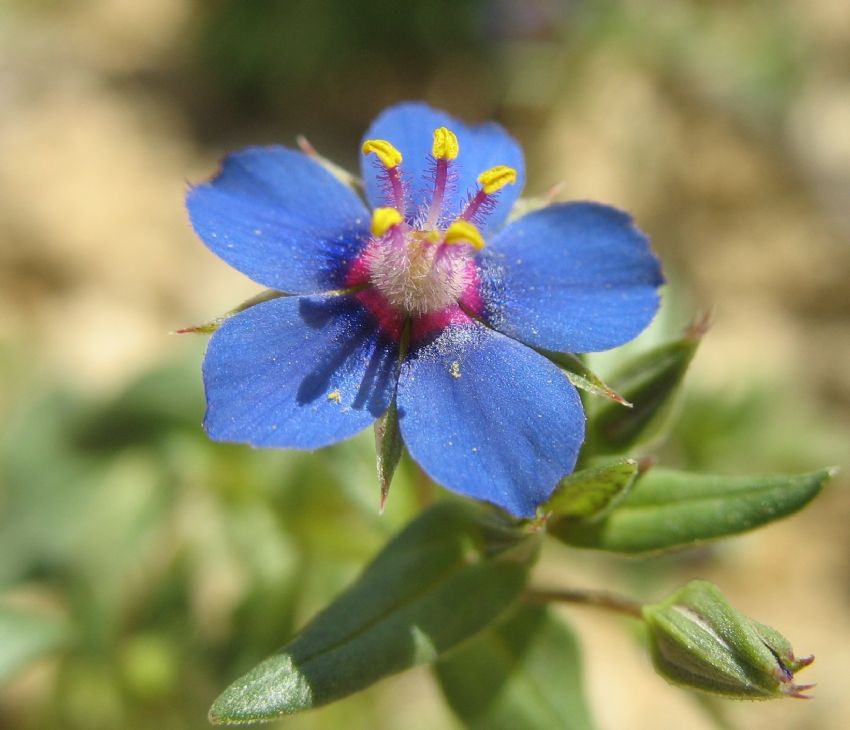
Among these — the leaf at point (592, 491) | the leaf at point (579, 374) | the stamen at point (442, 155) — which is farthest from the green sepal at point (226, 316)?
the leaf at point (592, 491)

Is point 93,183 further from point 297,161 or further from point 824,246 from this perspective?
point 824,246

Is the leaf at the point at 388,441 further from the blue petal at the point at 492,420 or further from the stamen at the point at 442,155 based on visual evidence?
the stamen at the point at 442,155

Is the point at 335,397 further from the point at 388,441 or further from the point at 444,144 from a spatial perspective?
the point at 444,144

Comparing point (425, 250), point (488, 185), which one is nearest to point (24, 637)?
point (425, 250)

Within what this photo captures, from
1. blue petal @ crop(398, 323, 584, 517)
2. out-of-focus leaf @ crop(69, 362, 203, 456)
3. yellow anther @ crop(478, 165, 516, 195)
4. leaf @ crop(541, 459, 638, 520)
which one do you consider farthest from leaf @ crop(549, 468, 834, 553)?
out-of-focus leaf @ crop(69, 362, 203, 456)

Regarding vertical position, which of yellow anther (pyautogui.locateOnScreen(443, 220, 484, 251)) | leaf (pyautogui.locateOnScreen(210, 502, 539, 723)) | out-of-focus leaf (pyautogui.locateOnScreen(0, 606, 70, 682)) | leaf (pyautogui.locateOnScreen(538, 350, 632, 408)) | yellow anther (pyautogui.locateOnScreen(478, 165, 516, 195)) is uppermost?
yellow anther (pyautogui.locateOnScreen(478, 165, 516, 195))

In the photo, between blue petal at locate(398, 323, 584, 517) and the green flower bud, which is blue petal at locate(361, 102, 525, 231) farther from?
the green flower bud
